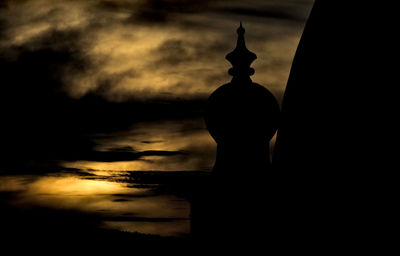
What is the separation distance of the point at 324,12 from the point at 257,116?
2.01 meters

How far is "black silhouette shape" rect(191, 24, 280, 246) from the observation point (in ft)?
30.4

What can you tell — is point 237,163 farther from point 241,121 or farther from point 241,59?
point 241,59

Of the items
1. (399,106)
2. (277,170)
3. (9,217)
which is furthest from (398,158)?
(9,217)

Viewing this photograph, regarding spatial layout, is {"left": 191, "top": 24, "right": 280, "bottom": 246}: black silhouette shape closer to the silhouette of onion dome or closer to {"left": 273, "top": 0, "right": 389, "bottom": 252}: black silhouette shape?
the silhouette of onion dome

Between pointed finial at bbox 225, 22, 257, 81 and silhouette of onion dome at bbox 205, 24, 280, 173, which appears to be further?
pointed finial at bbox 225, 22, 257, 81

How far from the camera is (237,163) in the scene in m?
9.48

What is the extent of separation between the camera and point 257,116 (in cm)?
942

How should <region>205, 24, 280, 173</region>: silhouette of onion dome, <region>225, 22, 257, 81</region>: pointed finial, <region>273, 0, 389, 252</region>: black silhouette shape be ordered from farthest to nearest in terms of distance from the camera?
<region>225, 22, 257, 81</region>: pointed finial < <region>205, 24, 280, 173</region>: silhouette of onion dome < <region>273, 0, 389, 252</region>: black silhouette shape

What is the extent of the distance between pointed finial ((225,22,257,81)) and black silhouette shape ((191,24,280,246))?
22 mm

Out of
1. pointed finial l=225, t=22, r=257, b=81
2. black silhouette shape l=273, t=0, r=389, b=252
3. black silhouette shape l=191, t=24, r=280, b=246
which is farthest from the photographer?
pointed finial l=225, t=22, r=257, b=81

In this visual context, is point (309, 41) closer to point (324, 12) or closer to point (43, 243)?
point (324, 12)

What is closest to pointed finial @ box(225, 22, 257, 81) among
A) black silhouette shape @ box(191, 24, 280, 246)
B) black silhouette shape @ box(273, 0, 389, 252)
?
black silhouette shape @ box(191, 24, 280, 246)

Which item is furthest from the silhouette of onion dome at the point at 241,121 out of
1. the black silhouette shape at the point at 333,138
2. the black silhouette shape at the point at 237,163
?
the black silhouette shape at the point at 333,138

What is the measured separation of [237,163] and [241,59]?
1.62 meters
